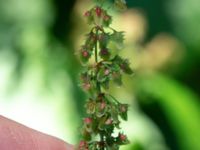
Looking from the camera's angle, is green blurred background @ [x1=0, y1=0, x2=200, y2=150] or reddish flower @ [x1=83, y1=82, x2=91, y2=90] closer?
reddish flower @ [x1=83, y1=82, x2=91, y2=90]

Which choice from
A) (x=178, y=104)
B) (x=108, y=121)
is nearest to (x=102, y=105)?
(x=108, y=121)

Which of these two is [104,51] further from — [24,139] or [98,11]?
[24,139]

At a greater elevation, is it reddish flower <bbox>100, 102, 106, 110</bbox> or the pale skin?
Result: the pale skin

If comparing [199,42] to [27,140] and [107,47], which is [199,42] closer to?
[27,140]

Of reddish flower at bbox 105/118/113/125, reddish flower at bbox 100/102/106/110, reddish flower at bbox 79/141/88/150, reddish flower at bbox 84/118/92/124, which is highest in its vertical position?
reddish flower at bbox 100/102/106/110

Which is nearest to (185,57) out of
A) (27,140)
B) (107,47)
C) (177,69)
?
(177,69)

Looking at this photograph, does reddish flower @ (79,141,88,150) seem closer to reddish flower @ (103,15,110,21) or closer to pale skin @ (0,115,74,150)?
reddish flower @ (103,15,110,21)

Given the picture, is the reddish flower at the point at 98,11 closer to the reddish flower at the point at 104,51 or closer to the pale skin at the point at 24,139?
the reddish flower at the point at 104,51

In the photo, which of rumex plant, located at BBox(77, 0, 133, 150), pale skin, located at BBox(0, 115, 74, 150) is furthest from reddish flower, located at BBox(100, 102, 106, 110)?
pale skin, located at BBox(0, 115, 74, 150)
